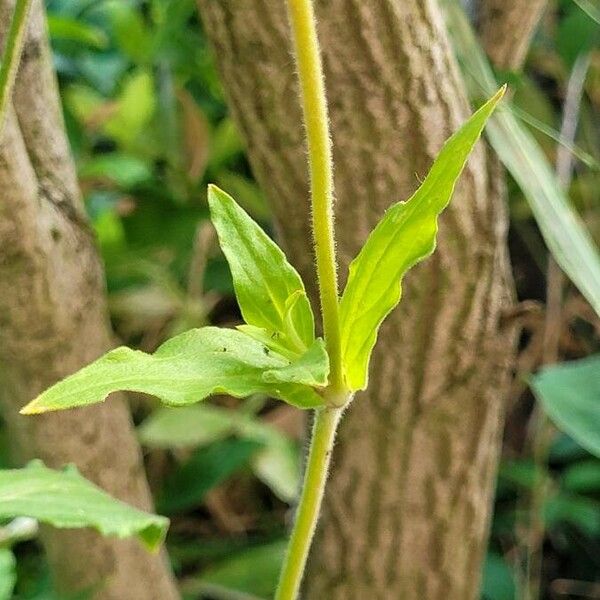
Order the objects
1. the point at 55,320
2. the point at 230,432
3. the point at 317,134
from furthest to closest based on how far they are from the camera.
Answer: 1. the point at 230,432
2. the point at 55,320
3. the point at 317,134

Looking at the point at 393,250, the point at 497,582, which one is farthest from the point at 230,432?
the point at 393,250

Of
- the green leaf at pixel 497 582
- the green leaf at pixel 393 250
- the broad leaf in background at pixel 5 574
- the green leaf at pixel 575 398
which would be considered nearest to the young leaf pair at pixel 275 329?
the green leaf at pixel 393 250

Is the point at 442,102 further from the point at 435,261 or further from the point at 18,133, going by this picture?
the point at 18,133

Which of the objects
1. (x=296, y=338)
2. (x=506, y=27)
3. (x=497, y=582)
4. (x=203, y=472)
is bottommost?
(x=497, y=582)

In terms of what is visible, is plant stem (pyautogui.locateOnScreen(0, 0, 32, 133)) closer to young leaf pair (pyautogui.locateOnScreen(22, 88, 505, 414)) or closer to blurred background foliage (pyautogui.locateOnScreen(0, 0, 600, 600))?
young leaf pair (pyautogui.locateOnScreen(22, 88, 505, 414))

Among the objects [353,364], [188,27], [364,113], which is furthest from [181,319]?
[353,364]

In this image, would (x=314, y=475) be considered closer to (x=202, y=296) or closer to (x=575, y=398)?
(x=575, y=398)

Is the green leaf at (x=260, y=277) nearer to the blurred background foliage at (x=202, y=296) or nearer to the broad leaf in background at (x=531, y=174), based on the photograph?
the broad leaf in background at (x=531, y=174)
